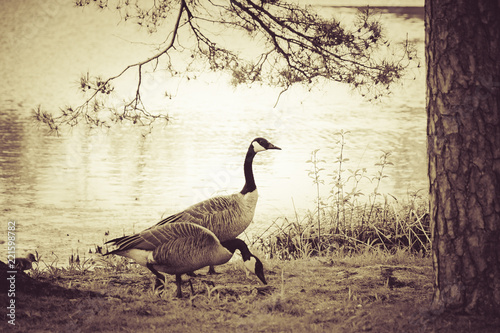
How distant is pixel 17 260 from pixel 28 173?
365 cm

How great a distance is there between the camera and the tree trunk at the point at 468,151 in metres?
3.77

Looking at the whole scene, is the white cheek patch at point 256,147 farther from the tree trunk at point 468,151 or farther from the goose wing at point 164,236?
the tree trunk at point 468,151

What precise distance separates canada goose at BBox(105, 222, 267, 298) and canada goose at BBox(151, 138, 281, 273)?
0.43m

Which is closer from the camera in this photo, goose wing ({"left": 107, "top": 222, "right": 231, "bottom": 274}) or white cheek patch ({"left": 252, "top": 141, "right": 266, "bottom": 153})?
goose wing ({"left": 107, "top": 222, "right": 231, "bottom": 274})

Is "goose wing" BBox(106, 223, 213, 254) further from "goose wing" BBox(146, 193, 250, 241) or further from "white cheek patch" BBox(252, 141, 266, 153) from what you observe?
"white cheek patch" BBox(252, 141, 266, 153)

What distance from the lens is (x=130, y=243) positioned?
4844 millimetres

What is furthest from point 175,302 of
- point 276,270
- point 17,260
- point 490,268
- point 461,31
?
point 461,31

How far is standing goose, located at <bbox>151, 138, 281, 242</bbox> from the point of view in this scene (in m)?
5.41

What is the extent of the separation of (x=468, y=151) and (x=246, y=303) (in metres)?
2.19

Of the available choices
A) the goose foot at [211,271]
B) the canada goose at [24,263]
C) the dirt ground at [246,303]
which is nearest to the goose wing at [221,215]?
the goose foot at [211,271]

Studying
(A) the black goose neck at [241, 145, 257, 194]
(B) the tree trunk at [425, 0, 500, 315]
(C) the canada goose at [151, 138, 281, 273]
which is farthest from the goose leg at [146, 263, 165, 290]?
(B) the tree trunk at [425, 0, 500, 315]

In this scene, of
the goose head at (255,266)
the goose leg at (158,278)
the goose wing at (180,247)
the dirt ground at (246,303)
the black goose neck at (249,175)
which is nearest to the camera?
the dirt ground at (246,303)

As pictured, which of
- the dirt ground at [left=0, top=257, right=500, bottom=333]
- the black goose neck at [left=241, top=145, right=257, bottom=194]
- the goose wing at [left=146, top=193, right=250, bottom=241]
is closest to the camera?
the dirt ground at [left=0, top=257, right=500, bottom=333]

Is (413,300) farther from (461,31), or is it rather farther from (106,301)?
(106,301)
